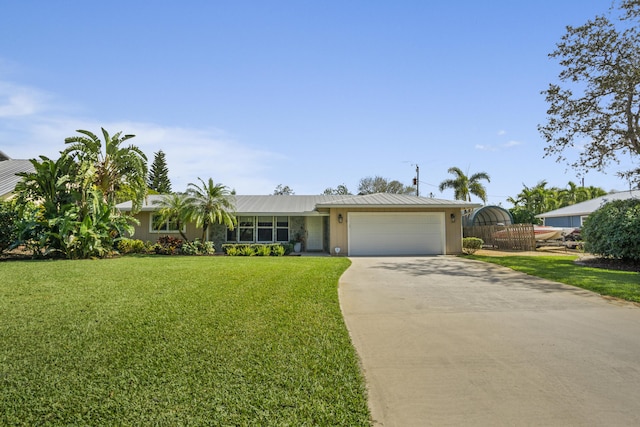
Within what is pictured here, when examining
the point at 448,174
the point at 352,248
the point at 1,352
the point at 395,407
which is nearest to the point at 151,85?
the point at 1,352

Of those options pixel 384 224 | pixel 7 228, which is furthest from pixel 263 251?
pixel 7 228

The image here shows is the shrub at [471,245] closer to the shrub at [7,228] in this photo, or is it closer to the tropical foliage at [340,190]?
the shrub at [7,228]

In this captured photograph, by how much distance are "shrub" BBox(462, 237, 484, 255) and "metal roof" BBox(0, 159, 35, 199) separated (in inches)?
889

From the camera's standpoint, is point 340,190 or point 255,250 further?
point 340,190

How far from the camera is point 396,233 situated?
1709 centimetres

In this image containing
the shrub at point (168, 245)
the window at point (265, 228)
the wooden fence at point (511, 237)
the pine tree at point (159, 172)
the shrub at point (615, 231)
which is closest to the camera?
the shrub at point (615, 231)

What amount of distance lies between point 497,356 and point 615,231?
37.1 feet

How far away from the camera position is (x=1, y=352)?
3.60 metres

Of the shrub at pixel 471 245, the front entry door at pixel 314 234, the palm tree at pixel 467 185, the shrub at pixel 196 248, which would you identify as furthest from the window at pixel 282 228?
the palm tree at pixel 467 185

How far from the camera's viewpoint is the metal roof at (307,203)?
54.2 feet

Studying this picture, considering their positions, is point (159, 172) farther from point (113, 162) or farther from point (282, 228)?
point (113, 162)

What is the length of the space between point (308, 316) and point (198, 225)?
11752 mm

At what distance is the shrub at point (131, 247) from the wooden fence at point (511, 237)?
19847mm

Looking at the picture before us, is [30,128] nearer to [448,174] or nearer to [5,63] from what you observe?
[5,63]
